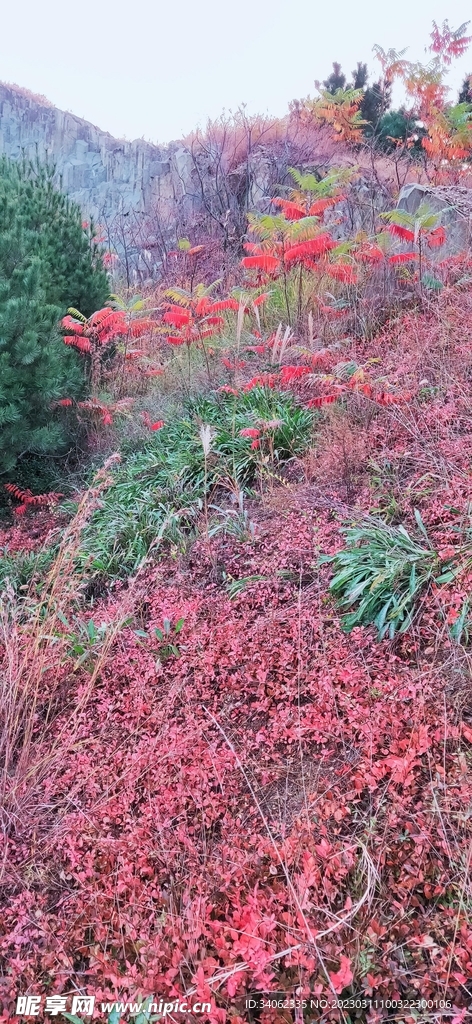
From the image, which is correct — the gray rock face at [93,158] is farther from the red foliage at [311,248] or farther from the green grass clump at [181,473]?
the green grass clump at [181,473]

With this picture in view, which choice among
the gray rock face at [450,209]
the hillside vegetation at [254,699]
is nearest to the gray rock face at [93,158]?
the gray rock face at [450,209]

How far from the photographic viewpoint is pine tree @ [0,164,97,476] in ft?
16.0

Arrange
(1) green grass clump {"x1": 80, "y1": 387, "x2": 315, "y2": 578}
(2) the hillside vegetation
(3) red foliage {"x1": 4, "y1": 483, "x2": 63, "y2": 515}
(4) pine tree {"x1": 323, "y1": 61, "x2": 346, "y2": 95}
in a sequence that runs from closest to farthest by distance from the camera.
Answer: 1. (2) the hillside vegetation
2. (1) green grass clump {"x1": 80, "y1": 387, "x2": 315, "y2": 578}
3. (3) red foliage {"x1": 4, "y1": 483, "x2": 63, "y2": 515}
4. (4) pine tree {"x1": 323, "y1": 61, "x2": 346, "y2": 95}

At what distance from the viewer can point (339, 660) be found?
264 centimetres

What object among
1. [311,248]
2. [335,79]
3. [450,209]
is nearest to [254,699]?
[311,248]

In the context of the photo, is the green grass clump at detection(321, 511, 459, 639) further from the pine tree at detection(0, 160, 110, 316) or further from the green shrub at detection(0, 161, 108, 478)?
the pine tree at detection(0, 160, 110, 316)

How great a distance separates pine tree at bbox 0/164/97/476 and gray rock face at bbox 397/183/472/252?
488cm

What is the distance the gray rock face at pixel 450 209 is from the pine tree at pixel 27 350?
488 centimetres

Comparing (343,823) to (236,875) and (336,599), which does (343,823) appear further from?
(336,599)

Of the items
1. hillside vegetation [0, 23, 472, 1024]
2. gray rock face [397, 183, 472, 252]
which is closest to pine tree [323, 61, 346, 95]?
Result: gray rock face [397, 183, 472, 252]

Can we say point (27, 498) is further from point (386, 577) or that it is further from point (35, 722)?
point (386, 577)

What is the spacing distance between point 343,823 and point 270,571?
1.57 m

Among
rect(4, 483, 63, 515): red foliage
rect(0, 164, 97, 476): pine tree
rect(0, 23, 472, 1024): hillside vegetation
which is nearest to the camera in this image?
rect(0, 23, 472, 1024): hillside vegetation

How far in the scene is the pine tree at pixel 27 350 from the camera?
4.87m
